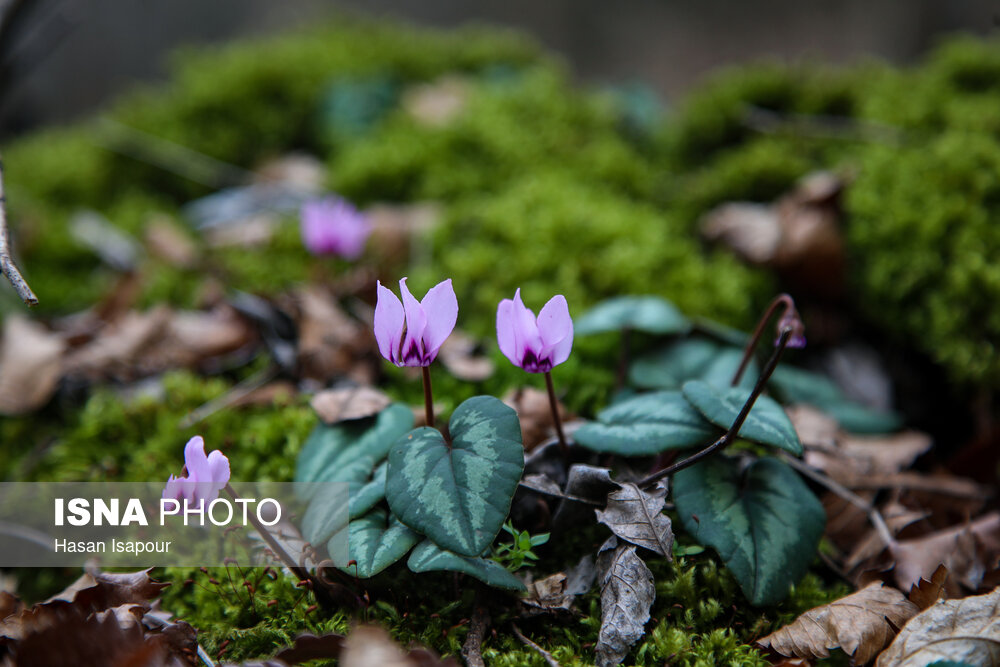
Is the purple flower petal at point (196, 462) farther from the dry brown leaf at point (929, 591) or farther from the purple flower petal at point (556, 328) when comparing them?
the dry brown leaf at point (929, 591)

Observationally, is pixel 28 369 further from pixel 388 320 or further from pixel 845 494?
pixel 845 494

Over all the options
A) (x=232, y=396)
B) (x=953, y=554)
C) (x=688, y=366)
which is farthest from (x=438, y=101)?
(x=953, y=554)

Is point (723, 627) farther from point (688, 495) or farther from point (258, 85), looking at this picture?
point (258, 85)

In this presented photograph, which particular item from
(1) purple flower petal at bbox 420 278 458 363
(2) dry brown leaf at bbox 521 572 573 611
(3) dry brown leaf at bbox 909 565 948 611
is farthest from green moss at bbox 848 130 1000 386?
(1) purple flower petal at bbox 420 278 458 363

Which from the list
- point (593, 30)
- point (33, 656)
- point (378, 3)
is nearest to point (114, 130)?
point (33, 656)

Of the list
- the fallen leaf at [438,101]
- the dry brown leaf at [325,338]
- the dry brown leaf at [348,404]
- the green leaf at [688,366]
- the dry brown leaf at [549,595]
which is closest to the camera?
the dry brown leaf at [549,595]

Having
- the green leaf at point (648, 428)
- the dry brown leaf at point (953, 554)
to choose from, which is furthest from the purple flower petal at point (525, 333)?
the dry brown leaf at point (953, 554)
